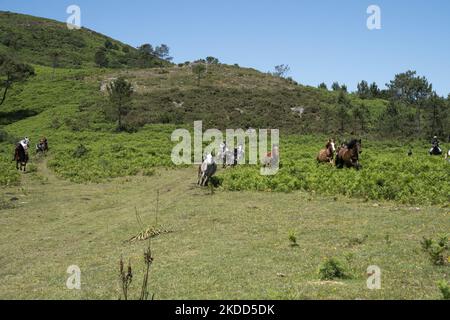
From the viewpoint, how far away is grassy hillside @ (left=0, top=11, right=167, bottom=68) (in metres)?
112

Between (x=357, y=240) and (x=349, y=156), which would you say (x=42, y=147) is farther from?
(x=357, y=240)

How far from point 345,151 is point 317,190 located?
15.2 feet

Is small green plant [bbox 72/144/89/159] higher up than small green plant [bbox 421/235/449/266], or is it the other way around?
small green plant [bbox 72/144/89/159]

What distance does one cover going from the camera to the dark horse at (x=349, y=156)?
24.4 m

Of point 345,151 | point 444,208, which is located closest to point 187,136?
point 345,151

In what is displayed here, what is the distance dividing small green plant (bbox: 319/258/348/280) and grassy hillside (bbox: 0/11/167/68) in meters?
102

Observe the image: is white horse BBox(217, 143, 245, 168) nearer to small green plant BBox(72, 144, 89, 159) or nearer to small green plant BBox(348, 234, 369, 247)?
small green plant BBox(72, 144, 89, 159)

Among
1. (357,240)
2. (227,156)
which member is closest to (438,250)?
(357,240)

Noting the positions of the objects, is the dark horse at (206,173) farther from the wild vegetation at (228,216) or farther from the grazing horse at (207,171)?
the wild vegetation at (228,216)

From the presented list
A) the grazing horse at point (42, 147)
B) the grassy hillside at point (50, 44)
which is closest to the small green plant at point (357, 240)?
the grazing horse at point (42, 147)

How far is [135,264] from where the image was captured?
11.4 metres

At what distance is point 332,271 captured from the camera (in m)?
9.40

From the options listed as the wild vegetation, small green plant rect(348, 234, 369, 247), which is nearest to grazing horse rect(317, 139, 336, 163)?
the wild vegetation

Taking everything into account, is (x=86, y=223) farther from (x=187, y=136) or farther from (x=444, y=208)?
(x=187, y=136)
